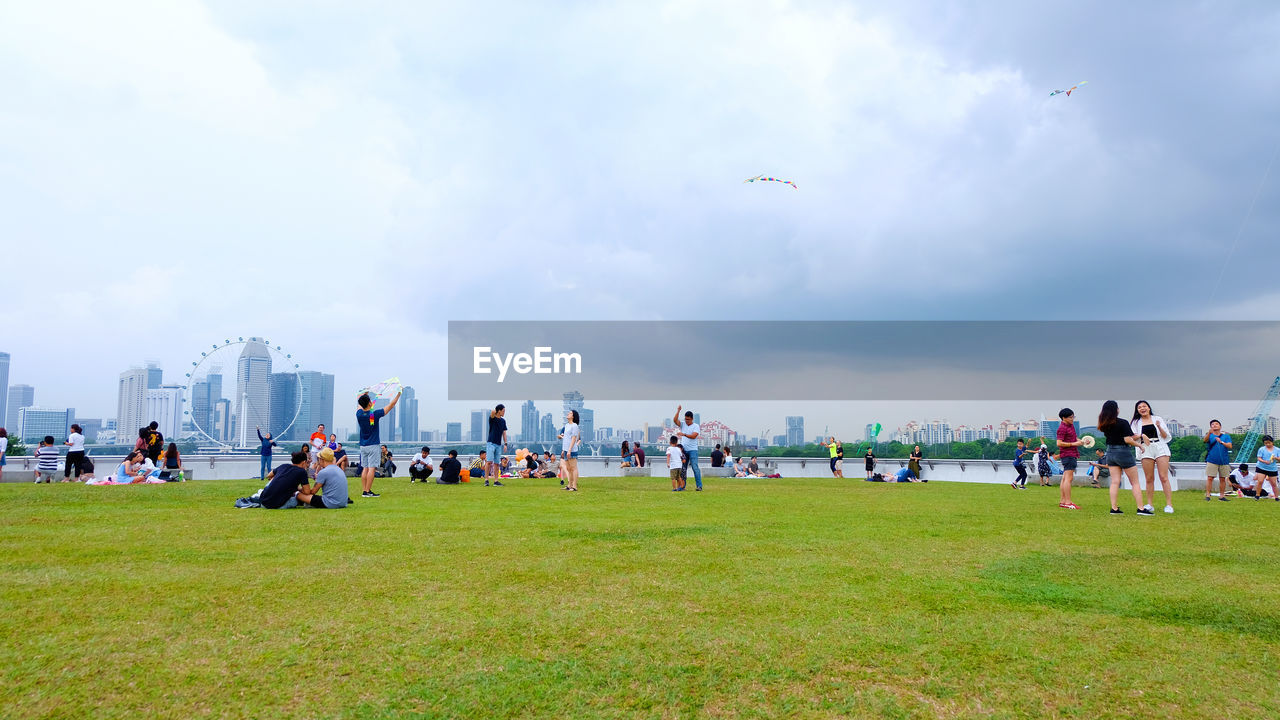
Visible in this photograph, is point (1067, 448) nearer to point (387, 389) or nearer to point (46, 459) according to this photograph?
point (387, 389)

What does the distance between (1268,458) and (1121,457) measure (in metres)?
8.94

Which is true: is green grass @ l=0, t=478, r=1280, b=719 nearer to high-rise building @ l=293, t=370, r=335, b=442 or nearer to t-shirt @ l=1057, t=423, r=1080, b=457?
t-shirt @ l=1057, t=423, r=1080, b=457

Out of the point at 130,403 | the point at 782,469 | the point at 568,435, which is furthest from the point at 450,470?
the point at 130,403

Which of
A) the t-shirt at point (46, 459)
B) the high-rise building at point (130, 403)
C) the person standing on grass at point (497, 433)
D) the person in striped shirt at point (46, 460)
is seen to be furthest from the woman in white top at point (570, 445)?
the high-rise building at point (130, 403)

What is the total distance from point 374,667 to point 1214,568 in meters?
7.74

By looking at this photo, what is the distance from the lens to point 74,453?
19.1 meters

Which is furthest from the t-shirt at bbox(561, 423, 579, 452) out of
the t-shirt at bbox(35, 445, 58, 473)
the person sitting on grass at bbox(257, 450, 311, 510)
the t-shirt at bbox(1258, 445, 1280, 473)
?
the t-shirt at bbox(1258, 445, 1280, 473)

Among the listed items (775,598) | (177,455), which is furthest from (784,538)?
(177,455)

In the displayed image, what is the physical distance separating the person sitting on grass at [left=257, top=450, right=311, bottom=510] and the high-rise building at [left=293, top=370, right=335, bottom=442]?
3397 cm

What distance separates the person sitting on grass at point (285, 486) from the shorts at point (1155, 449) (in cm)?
1499

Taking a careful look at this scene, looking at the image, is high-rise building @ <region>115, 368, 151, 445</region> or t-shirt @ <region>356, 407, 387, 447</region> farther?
high-rise building @ <region>115, 368, 151, 445</region>

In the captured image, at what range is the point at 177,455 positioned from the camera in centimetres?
2052

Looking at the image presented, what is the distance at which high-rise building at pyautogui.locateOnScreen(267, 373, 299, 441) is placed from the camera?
43.7 metres

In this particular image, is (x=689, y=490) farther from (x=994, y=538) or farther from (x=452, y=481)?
(x=994, y=538)
